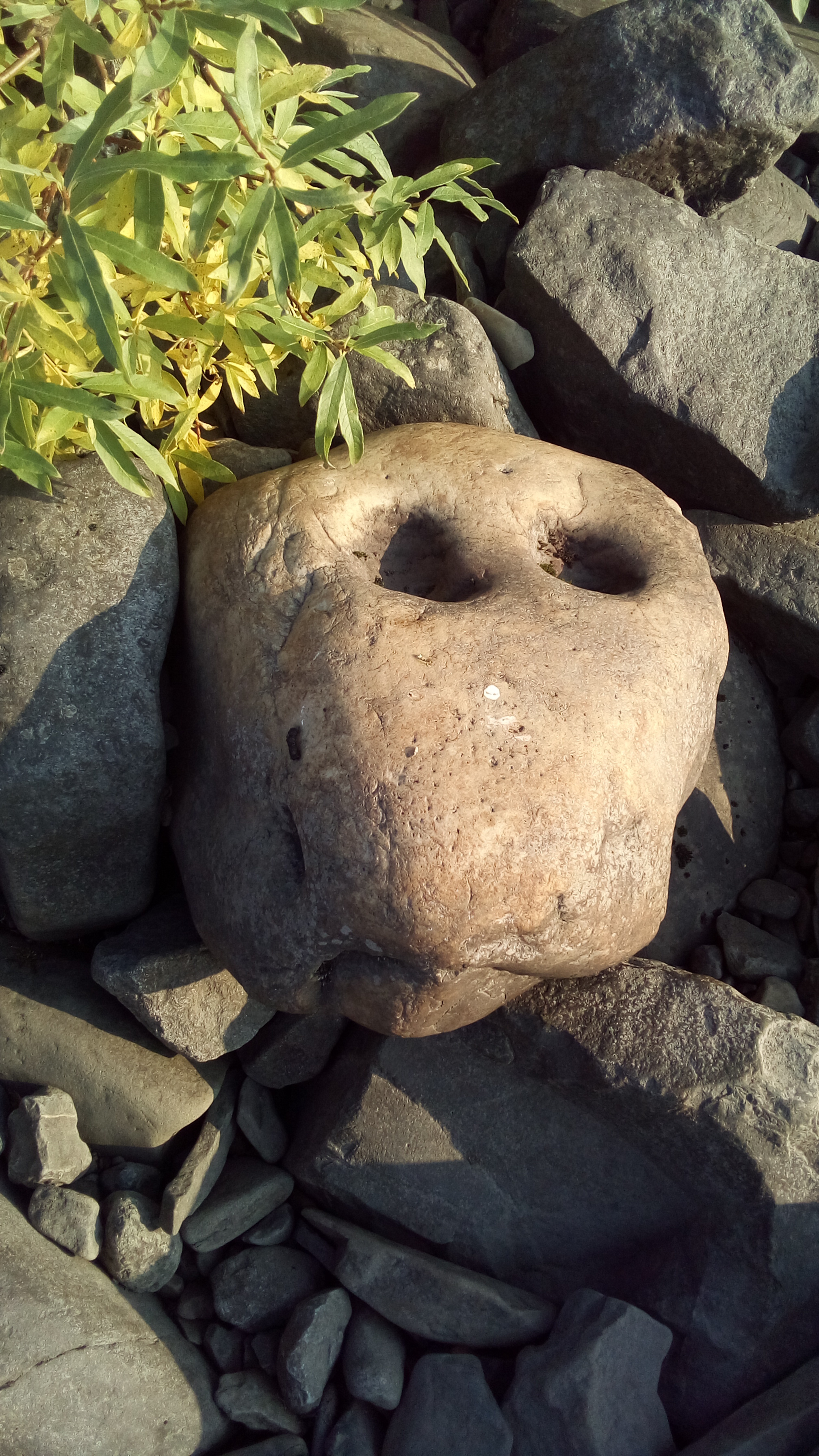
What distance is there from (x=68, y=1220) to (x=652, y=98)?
12.2 ft

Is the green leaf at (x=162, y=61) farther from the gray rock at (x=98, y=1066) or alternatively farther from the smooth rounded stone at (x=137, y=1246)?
the smooth rounded stone at (x=137, y=1246)

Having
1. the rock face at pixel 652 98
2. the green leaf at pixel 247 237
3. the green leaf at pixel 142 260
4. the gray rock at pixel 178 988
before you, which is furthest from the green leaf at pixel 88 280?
the rock face at pixel 652 98

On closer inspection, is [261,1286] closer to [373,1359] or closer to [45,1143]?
[373,1359]

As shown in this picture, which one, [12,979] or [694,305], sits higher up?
[694,305]

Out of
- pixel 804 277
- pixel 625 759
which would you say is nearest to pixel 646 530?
pixel 625 759

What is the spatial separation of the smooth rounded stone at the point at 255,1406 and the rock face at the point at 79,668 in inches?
50.5

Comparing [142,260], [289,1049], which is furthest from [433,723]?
[289,1049]

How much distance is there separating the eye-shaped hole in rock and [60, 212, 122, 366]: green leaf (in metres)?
1.01

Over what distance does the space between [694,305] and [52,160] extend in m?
2.03

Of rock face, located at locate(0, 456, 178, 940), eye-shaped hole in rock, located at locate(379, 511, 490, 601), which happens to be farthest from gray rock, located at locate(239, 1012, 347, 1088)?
eye-shaped hole in rock, located at locate(379, 511, 490, 601)

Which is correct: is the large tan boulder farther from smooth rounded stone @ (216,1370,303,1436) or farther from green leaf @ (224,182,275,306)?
smooth rounded stone @ (216,1370,303,1436)

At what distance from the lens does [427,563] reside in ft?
8.45

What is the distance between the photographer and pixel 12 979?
267 centimetres

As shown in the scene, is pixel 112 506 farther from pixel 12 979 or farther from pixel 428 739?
pixel 12 979
